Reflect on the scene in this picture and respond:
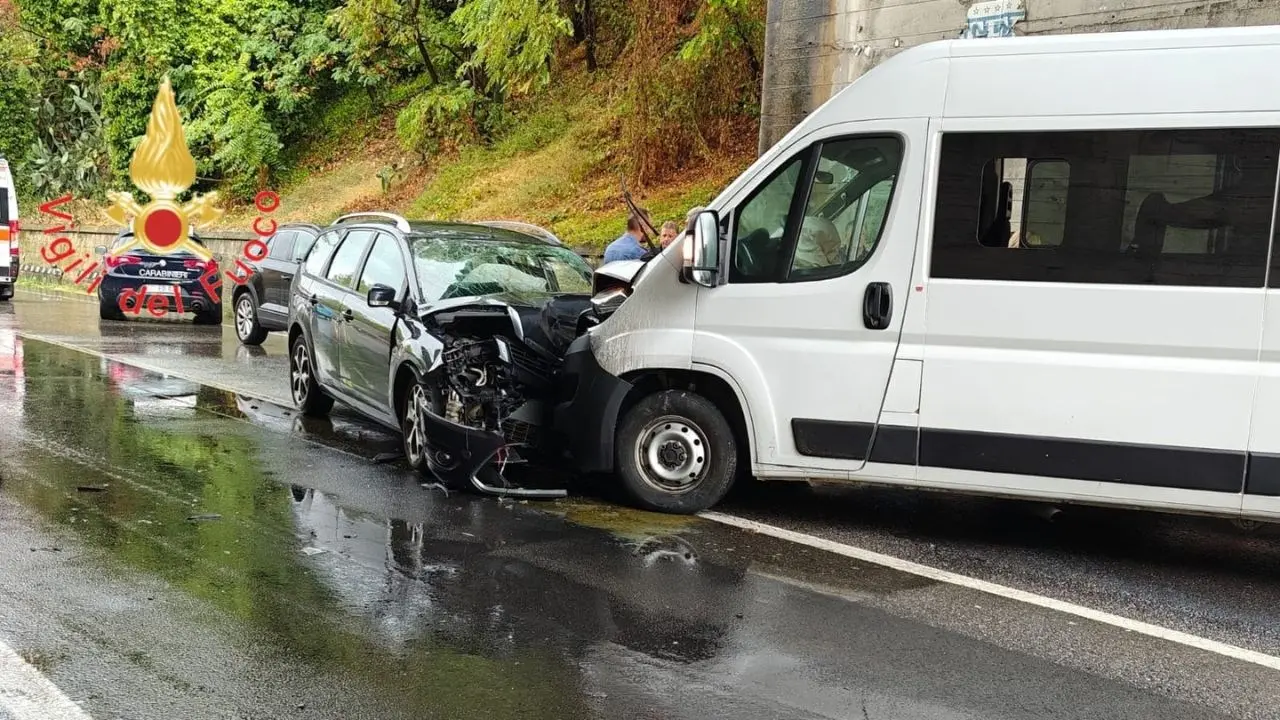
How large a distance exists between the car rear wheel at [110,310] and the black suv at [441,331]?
1033 cm

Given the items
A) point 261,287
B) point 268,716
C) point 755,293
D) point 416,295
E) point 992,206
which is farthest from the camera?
point 261,287

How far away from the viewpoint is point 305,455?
870 centimetres

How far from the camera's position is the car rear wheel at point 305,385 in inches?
406

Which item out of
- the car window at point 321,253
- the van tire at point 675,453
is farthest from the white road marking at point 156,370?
the van tire at point 675,453

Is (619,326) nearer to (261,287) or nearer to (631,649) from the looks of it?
(631,649)

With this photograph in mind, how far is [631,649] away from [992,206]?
306 cm

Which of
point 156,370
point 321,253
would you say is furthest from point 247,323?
point 321,253

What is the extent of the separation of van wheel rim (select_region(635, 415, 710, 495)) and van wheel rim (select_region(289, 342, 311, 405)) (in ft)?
13.5

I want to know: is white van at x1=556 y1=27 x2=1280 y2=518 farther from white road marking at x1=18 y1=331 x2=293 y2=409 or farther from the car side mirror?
white road marking at x1=18 y1=331 x2=293 y2=409

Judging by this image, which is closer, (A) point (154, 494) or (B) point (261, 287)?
(A) point (154, 494)

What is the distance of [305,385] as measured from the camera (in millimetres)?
→ 10477

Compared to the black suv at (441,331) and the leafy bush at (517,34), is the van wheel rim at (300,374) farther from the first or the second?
the leafy bush at (517,34)

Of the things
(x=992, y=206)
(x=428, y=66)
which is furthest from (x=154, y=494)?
(x=428, y=66)

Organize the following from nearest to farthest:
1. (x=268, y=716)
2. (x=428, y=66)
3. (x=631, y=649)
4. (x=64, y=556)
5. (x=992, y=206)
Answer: (x=268, y=716), (x=631, y=649), (x=64, y=556), (x=992, y=206), (x=428, y=66)
